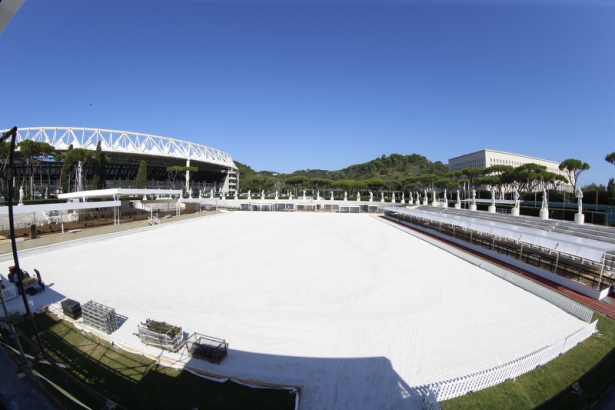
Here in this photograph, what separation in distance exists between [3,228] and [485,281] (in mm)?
33249

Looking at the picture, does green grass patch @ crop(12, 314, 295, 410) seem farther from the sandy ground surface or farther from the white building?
the white building

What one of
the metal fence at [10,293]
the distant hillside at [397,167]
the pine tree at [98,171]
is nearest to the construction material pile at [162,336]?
the metal fence at [10,293]

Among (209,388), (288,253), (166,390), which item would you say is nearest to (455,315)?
(209,388)

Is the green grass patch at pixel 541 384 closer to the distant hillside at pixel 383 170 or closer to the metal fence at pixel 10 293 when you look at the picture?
the metal fence at pixel 10 293

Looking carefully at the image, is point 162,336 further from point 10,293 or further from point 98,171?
point 98,171

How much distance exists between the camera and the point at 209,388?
609 centimetres

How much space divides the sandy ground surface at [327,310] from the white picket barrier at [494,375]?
52cm

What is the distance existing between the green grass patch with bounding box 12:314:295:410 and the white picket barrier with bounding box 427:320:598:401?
3.21m

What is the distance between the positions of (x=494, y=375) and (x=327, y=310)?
5051 millimetres

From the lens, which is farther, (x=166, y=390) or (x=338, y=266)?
(x=338, y=266)

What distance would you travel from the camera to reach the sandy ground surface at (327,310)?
6727mm

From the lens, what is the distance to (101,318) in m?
8.09

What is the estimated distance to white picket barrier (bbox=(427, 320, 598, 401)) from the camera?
229 inches

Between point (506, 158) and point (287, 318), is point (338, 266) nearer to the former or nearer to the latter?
point (287, 318)
